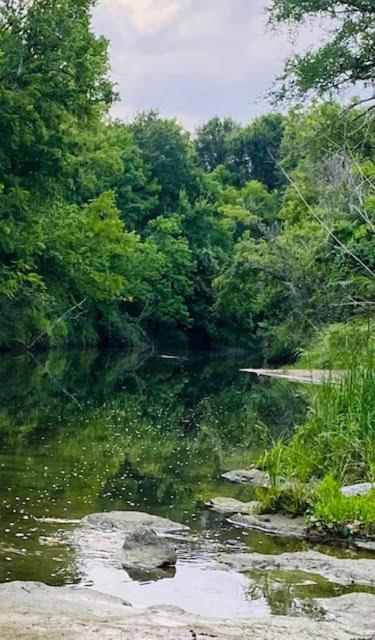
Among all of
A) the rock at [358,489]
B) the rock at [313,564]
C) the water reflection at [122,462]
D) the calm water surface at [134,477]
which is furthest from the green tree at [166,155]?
the rock at [313,564]

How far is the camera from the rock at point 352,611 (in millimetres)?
5848

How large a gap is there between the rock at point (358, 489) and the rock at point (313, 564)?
145cm

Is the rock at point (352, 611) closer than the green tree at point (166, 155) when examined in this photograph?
Yes

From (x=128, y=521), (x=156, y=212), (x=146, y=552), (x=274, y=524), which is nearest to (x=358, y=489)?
(x=274, y=524)

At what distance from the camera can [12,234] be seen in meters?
28.9

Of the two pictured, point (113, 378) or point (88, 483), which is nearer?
point (88, 483)

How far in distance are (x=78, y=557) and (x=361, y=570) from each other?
240cm

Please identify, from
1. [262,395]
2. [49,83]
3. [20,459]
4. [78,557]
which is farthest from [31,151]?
[78,557]

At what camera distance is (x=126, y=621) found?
5.39m

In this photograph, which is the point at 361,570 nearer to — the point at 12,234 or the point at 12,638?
the point at 12,638

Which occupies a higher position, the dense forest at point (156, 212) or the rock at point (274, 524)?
the dense forest at point (156, 212)

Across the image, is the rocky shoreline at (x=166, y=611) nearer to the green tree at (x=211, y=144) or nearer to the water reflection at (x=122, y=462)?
the water reflection at (x=122, y=462)

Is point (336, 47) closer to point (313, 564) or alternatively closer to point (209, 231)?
point (313, 564)

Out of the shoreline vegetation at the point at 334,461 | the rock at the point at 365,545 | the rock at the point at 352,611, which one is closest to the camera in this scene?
the rock at the point at 352,611
